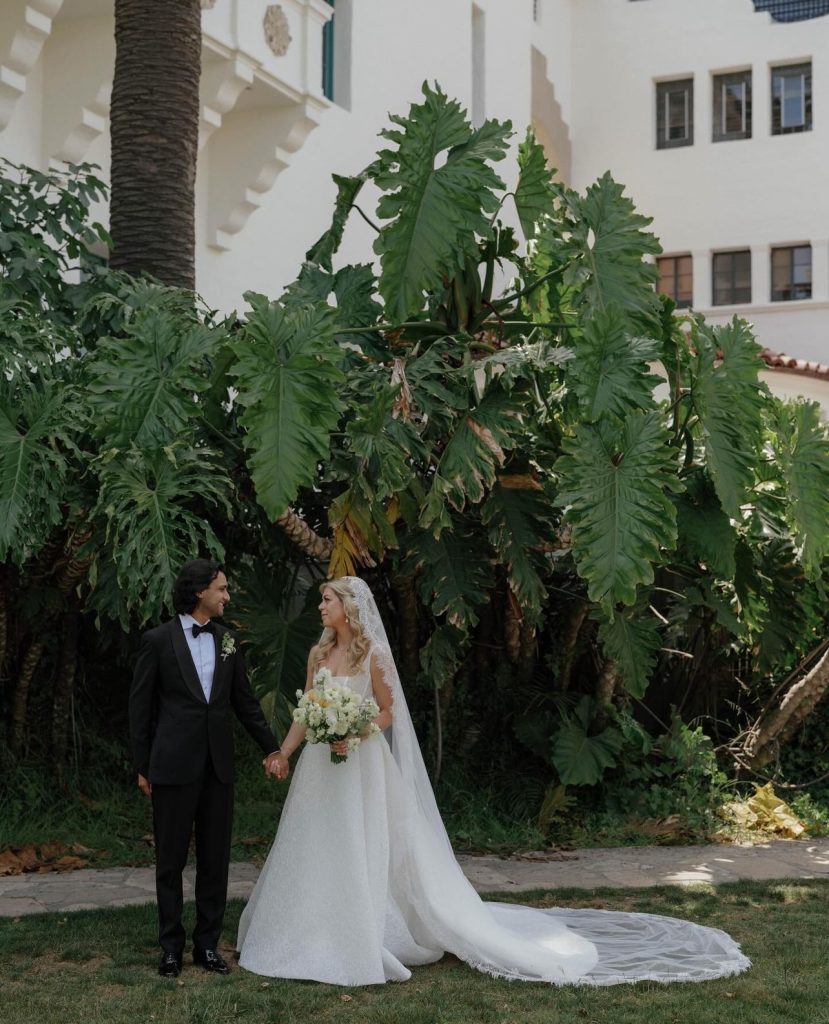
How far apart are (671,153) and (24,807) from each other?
711 inches

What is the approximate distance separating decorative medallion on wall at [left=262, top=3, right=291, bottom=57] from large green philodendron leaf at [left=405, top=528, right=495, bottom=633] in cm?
697

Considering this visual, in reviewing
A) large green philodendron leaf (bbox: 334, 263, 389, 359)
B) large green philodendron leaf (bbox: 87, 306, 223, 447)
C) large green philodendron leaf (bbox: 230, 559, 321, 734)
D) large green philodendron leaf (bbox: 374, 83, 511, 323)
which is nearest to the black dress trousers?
large green philodendron leaf (bbox: 87, 306, 223, 447)

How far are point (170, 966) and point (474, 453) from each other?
2.99m

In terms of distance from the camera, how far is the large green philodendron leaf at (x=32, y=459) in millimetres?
6855

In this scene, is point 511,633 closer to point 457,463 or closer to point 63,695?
point 457,463

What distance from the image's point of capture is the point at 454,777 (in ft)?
29.7

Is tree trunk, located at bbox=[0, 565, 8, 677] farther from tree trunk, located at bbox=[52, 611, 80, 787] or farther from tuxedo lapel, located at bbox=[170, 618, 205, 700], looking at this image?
tuxedo lapel, located at bbox=[170, 618, 205, 700]

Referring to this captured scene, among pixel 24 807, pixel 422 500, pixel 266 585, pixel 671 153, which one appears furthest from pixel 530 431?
pixel 671 153

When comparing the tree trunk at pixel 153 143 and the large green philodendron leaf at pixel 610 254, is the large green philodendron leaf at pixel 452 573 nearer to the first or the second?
the large green philodendron leaf at pixel 610 254

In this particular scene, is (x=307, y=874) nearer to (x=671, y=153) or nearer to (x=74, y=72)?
(x=74, y=72)

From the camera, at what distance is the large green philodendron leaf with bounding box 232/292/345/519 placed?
645 cm

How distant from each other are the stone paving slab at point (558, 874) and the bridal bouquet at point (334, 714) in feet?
5.38

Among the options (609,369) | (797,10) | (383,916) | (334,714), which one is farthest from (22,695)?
(797,10)

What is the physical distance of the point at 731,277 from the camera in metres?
23.2
